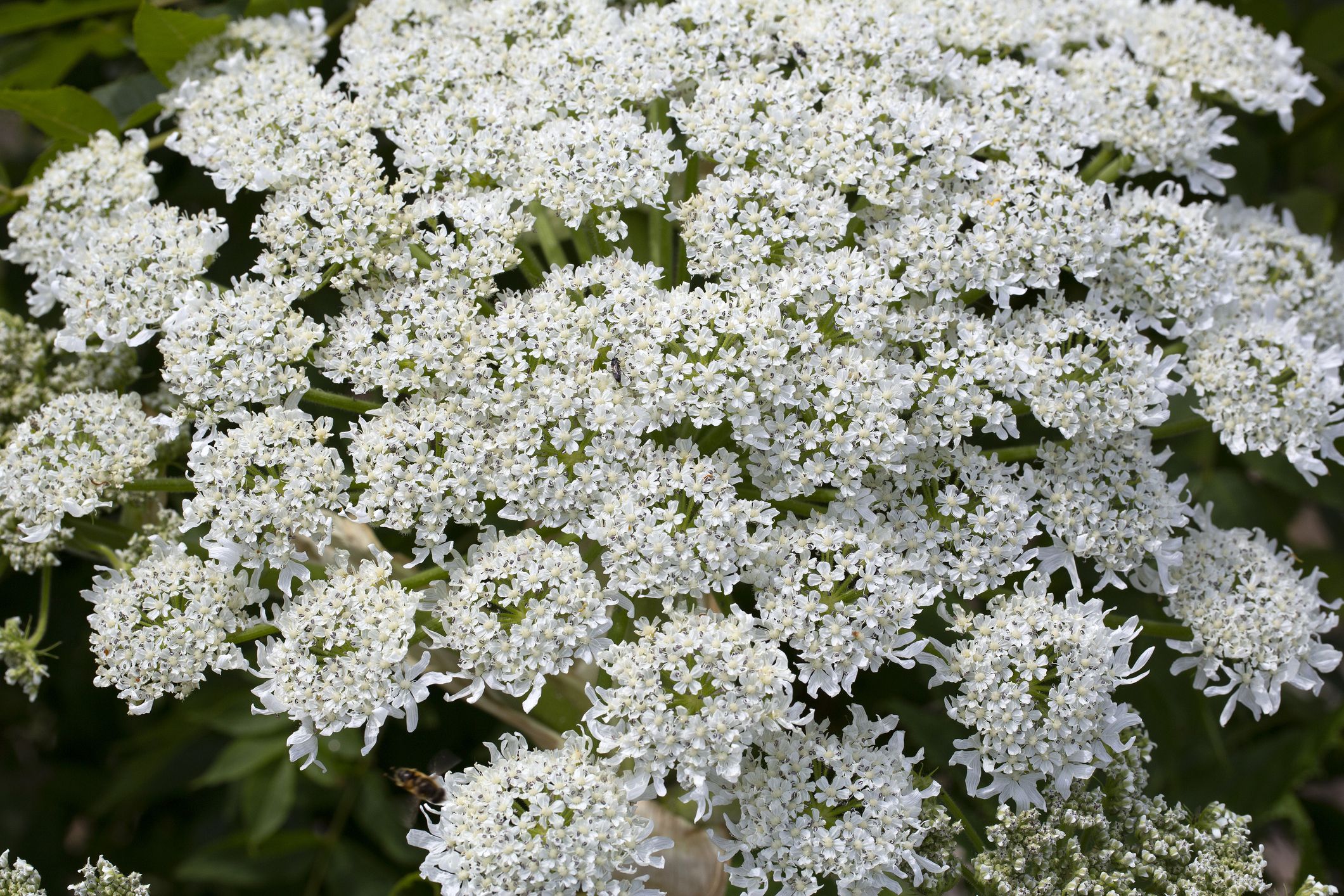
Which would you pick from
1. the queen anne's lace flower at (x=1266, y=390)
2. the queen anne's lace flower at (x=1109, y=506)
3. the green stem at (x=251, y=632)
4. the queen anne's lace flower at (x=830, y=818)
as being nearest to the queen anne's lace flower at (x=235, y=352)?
the green stem at (x=251, y=632)

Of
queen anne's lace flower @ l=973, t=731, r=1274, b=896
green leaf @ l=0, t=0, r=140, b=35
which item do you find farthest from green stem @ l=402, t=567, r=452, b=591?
green leaf @ l=0, t=0, r=140, b=35

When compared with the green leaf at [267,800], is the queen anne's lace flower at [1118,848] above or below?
above

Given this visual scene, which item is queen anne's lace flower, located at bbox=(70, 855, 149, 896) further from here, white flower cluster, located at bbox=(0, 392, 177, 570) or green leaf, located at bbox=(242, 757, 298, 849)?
green leaf, located at bbox=(242, 757, 298, 849)

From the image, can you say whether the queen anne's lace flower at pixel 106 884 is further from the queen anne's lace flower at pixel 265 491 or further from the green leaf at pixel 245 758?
the green leaf at pixel 245 758

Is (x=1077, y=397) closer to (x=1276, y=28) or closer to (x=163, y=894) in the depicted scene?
(x=1276, y=28)

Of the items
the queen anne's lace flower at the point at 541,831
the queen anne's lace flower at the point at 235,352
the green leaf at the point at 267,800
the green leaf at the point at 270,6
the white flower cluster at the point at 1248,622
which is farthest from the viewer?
the green leaf at the point at 267,800

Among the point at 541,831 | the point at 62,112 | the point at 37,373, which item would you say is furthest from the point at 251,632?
the point at 62,112
